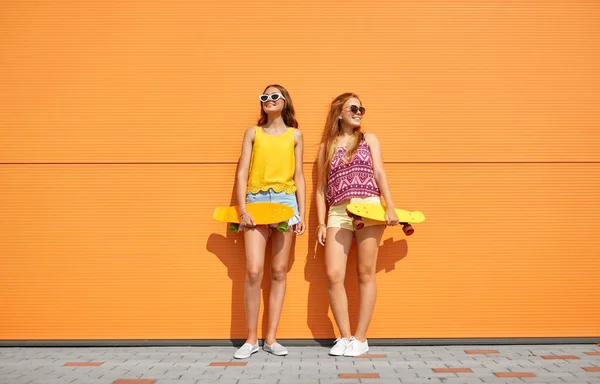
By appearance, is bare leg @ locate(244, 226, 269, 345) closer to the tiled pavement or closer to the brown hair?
the tiled pavement

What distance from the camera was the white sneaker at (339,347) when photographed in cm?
372

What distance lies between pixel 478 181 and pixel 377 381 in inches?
73.4

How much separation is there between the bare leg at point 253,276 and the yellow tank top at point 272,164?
0.32 metres

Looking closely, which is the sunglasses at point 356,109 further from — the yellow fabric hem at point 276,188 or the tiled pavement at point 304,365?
the tiled pavement at point 304,365

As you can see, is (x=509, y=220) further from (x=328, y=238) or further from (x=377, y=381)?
(x=377, y=381)

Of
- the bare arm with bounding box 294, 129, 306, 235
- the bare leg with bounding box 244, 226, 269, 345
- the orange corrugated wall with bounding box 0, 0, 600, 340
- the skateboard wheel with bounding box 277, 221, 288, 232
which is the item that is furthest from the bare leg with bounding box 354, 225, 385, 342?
the bare leg with bounding box 244, 226, 269, 345

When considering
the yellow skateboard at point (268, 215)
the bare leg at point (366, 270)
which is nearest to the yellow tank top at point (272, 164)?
the yellow skateboard at point (268, 215)

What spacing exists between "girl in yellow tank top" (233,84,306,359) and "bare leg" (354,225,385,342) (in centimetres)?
44

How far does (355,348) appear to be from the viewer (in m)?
3.74

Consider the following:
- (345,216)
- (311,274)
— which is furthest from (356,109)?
(311,274)

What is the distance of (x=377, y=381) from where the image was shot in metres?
3.03

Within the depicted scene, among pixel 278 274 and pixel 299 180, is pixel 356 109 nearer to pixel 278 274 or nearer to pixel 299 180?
pixel 299 180

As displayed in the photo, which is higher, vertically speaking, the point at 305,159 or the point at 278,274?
the point at 305,159

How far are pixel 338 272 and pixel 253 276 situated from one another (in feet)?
1.95
